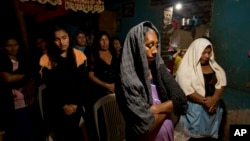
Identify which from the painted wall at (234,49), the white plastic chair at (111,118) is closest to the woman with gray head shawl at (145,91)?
the white plastic chair at (111,118)

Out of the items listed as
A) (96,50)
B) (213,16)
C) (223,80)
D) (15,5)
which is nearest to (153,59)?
(223,80)

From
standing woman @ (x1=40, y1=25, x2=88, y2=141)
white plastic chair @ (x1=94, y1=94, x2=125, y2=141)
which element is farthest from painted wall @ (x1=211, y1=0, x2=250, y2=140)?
standing woman @ (x1=40, y1=25, x2=88, y2=141)

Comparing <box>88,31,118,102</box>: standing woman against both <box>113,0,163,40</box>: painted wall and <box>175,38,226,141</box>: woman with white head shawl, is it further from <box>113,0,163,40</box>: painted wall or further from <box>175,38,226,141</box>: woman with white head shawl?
<box>113,0,163,40</box>: painted wall

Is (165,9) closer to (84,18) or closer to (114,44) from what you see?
(114,44)

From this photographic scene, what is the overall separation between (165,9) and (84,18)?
3698 mm

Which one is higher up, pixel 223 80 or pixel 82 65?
pixel 82 65

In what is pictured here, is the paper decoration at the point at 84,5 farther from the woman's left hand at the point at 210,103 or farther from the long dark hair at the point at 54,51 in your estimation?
the woman's left hand at the point at 210,103

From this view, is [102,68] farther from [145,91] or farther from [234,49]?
[234,49]

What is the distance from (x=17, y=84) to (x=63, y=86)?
953 mm

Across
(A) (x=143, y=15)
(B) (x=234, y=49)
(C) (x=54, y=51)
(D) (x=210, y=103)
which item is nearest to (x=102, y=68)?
(C) (x=54, y=51)

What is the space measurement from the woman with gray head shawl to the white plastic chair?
614 mm

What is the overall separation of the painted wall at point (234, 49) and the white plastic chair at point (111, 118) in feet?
7.48

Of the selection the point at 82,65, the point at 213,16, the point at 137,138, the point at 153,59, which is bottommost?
the point at 137,138

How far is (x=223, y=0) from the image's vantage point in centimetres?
363
